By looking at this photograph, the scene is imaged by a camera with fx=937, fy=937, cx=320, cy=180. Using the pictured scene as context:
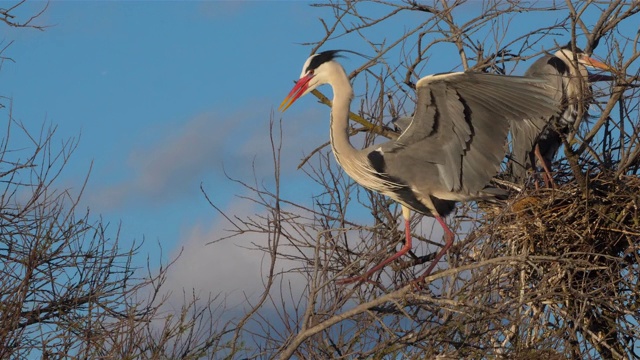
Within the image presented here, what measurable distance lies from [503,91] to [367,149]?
1.37 metres

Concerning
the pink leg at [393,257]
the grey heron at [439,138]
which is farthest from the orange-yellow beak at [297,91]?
the pink leg at [393,257]

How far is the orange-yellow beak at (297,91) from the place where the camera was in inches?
275

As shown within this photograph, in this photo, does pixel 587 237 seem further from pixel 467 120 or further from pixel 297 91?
pixel 297 91

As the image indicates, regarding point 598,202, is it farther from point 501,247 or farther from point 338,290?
point 338,290

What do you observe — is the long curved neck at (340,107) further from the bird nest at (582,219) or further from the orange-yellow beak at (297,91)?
the bird nest at (582,219)

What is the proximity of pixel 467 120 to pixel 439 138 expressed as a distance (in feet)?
1.22

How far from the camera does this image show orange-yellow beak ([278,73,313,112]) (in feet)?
22.9

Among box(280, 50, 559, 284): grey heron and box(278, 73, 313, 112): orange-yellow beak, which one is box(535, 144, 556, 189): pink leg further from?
box(278, 73, 313, 112): orange-yellow beak

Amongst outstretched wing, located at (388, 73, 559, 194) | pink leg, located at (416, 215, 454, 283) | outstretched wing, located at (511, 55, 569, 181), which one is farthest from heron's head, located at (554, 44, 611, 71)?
pink leg, located at (416, 215, 454, 283)

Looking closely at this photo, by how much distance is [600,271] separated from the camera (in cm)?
693

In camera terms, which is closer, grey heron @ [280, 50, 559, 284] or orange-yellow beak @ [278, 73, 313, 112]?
grey heron @ [280, 50, 559, 284]

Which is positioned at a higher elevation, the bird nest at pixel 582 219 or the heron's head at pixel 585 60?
the heron's head at pixel 585 60

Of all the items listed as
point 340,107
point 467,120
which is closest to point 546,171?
point 467,120

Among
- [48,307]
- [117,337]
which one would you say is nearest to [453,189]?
[117,337]
